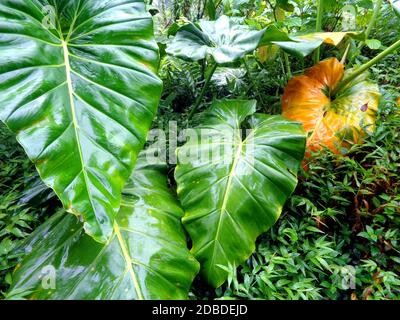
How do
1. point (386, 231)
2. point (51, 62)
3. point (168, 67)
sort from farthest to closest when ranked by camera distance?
point (168, 67) < point (386, 231) < point (51, 62)

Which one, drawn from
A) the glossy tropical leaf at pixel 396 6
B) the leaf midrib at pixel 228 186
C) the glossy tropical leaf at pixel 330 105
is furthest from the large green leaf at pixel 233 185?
the glossy tropical leaf at pixel 396 6

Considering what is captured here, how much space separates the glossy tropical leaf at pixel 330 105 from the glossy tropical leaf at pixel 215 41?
0.46 m

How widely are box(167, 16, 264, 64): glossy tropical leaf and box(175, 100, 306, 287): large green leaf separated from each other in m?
0.34

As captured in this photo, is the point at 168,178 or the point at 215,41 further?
the point at 168,178

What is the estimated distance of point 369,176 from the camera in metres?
1.23

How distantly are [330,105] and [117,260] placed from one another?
1255mm

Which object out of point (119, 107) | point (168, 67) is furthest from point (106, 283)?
point (168, 67)

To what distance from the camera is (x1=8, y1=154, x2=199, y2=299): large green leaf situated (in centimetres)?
88

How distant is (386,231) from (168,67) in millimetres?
1764

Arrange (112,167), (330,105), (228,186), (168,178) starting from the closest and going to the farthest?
1. (112,167)
2. (228,186)
3. (168,178)
4. (330,105)

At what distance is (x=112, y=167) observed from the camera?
86 centimetres

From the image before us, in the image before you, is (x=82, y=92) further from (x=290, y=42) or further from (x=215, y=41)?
(x=290, y=42)

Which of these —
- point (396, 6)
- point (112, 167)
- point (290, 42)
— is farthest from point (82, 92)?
point (396, 6)
